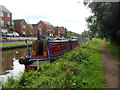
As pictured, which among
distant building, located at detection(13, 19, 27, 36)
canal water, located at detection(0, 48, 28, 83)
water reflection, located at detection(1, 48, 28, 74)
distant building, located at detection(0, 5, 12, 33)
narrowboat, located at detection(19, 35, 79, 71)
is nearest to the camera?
canal water, located at detection(0, 48, 28, 83)

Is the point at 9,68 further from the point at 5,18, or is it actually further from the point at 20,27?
the point at 20,27

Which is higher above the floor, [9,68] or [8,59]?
[8,59]

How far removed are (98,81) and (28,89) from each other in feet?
9.70

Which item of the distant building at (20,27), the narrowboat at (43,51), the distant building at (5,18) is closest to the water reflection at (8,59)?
the narrowboat at (43,51)

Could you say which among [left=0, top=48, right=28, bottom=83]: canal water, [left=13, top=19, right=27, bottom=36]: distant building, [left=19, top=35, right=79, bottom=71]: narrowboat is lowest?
[left=0, top=48, right=28, bottom=83]: canal water

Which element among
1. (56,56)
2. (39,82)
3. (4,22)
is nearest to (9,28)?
(4,22)

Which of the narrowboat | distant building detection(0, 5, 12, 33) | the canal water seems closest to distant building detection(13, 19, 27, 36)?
distant building detection(0, 5, 12, 33)

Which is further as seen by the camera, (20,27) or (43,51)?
(20,27)

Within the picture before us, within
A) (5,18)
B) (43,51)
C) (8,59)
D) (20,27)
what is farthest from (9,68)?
(20,27)

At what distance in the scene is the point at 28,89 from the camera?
511cm

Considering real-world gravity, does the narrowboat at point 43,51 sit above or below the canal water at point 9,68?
above

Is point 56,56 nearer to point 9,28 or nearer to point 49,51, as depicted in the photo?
point 49,51

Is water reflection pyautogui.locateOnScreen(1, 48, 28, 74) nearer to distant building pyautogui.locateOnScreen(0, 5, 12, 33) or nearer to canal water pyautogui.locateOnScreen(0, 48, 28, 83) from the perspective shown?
canal water pyautogui.locateOnScreen(0, 48, 28, 83)

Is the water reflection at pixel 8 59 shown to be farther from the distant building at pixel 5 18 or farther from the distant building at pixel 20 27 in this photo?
the distant building at pixel 20 27
